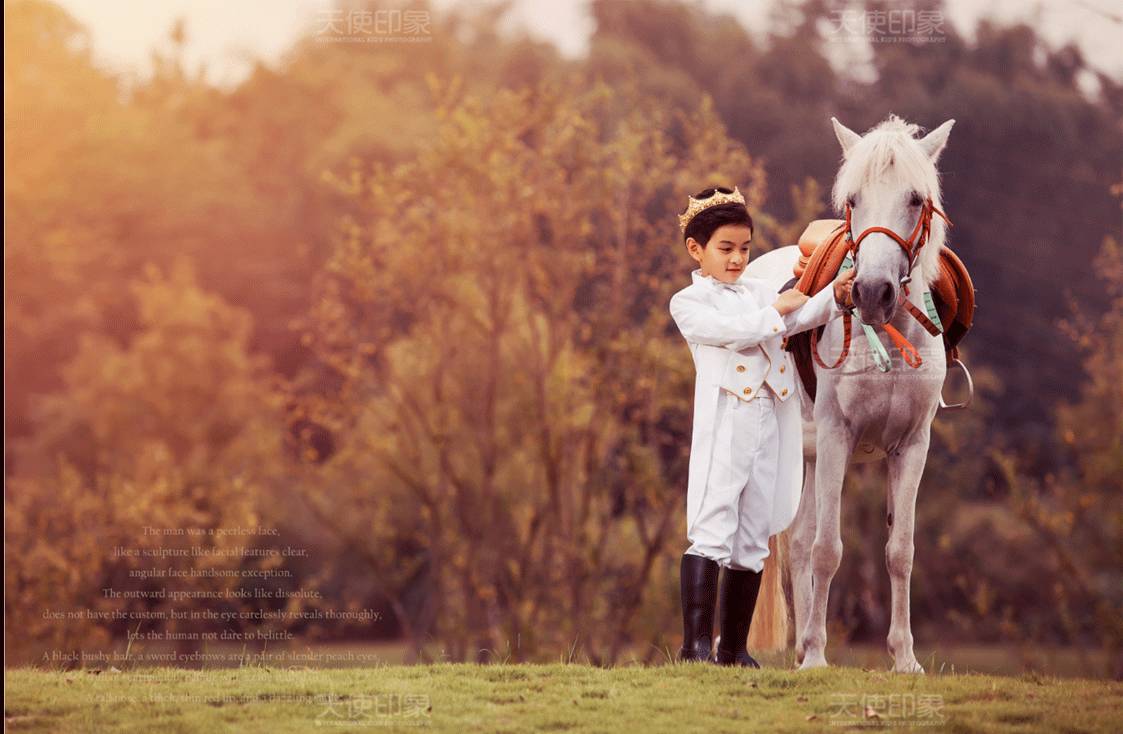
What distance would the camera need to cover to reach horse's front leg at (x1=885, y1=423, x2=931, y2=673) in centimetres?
625

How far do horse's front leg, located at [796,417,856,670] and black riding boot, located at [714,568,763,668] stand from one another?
46cm

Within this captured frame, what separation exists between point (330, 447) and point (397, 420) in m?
13.3

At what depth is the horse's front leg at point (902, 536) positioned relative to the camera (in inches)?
246

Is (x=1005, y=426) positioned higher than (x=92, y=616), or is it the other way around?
(x=1005, y=426)

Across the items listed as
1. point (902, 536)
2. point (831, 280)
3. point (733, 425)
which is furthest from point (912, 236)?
point (902, 536)

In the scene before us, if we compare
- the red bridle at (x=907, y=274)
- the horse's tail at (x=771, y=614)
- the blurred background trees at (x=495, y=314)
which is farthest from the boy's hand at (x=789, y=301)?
the blurred background trees at (x=495, y=314)

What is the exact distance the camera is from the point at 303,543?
974 inches

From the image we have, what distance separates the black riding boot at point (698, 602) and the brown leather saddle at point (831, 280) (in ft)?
3.87

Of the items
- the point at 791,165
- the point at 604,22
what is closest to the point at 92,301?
the point at 604,22

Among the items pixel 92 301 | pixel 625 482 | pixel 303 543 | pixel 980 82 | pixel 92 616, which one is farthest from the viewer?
pixel 92 301

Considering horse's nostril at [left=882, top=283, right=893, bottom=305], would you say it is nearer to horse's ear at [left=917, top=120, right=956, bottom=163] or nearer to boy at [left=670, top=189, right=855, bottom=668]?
boy at [left=670, top=189, right=855, bottom=668]

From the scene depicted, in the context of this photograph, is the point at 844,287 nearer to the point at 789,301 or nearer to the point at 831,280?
the point at 789,301

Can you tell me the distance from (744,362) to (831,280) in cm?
81

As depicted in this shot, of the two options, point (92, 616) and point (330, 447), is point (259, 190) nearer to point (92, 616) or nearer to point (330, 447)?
point (330, 447)
